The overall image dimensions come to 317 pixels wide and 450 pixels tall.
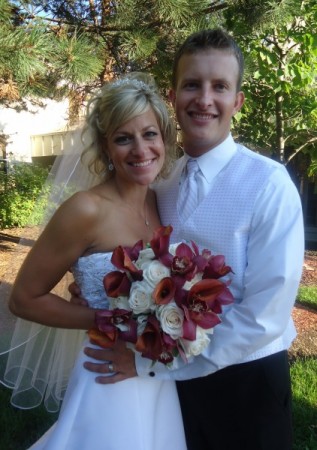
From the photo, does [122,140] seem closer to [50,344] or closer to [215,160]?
[215,160]

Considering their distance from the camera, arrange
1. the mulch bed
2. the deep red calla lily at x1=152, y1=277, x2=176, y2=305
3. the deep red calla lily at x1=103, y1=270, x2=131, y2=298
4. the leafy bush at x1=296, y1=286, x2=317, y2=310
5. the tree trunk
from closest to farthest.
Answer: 1. the deep red calla lily at x1=152, y1=277, x2=176, y2=305
2. the deep red calla lily at x1=103, y1=270, x2=131, y2=298
3. the mulch bed
4. the tree trunk
5. the leafy bush at x1=296, y1=286, x2=317, y2=310

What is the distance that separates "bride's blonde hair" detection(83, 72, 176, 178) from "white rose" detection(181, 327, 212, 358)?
3.47ft

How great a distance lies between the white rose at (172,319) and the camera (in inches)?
69.9

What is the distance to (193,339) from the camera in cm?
179

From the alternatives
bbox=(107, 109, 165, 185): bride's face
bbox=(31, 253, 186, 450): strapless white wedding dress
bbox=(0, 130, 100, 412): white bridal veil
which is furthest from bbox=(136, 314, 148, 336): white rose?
bbox=(0, 130, 100, 412): white bridal veil

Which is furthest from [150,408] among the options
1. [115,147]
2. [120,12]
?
[120,12]

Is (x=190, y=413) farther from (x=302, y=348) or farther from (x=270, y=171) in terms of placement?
(x=302, y=348)

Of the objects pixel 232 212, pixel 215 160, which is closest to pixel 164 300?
pixel 232 212

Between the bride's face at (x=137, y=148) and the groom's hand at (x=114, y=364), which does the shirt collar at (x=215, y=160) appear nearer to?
the bride's face at (x=137, y=148)

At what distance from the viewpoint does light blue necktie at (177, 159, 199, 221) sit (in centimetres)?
232

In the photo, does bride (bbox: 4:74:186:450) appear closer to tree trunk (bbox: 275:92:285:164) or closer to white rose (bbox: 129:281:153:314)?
white rose (bbox: 129:281:153:314)

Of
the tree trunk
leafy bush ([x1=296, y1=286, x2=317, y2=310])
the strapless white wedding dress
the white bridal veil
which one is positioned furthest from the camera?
leafy bush ([x1=296, y1=286, x2=317, y2=310])

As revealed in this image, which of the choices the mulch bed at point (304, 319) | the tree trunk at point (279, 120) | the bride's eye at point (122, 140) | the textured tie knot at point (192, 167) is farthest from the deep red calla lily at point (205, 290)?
the tree trunk at point (279, 120)

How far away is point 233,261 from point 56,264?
2.61ft
